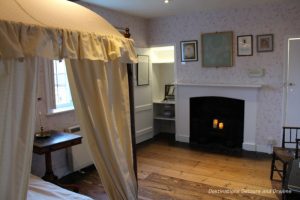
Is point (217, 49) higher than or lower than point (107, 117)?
higher

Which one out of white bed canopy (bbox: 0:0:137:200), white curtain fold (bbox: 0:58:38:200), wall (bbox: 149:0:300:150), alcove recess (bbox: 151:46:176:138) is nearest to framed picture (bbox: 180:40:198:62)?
wall (bbox: 149:0:300:150)

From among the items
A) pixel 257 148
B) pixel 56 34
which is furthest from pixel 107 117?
pixel 257 148

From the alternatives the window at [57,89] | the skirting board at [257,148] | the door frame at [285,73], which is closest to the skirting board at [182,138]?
the skirting board at [257,148]

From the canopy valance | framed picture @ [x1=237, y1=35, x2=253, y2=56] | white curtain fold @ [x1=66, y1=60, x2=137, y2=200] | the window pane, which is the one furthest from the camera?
framed picture @ [x1=237, y1=35, x2=253, y2=56]

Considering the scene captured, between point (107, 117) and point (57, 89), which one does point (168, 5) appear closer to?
point (57, 89)

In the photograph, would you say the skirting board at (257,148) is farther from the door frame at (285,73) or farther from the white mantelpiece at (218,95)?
the door frame at (285,73)

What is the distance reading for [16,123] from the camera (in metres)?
1.32

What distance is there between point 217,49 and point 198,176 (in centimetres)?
223

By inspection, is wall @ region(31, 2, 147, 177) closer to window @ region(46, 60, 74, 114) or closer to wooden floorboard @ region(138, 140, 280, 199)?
window @ region(46, 60, 74, 114)

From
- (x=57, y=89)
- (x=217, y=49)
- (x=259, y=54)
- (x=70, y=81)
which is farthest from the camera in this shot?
(x=217, y=49)

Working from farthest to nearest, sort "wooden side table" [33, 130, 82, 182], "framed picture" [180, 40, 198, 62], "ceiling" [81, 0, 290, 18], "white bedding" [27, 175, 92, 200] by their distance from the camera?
"framed picture" [180, 40, 198, 62] < "ceiling" [81, 0, 290, 18] < "wooden side table" [33, 130, 82, 182] < "white bedding" [27, 175, 92, 200]

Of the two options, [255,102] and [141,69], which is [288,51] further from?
[141,69]

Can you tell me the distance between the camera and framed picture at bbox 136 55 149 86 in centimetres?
485

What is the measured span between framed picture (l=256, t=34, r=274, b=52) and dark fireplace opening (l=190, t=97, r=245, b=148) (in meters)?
0.94
